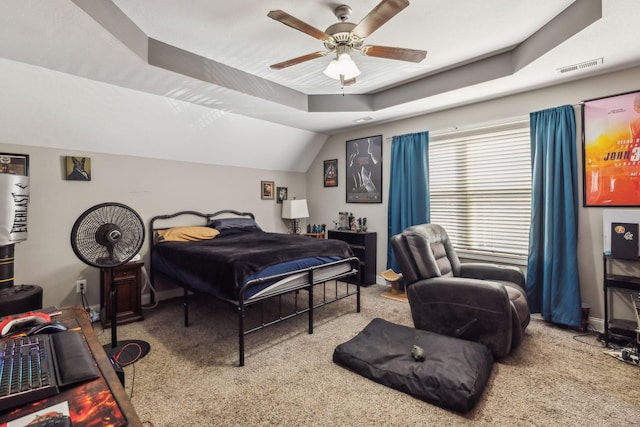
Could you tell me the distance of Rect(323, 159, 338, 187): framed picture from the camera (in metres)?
5.16

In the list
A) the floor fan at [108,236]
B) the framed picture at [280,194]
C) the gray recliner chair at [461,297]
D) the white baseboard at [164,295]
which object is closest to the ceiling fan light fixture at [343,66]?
the gray recliner chair at [461,297]

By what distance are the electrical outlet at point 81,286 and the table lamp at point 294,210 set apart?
2.76 meters

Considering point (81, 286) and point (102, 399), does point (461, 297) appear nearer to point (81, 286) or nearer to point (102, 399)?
point (102, 399)

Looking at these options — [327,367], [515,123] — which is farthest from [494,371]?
[515,123]

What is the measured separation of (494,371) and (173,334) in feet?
9.00

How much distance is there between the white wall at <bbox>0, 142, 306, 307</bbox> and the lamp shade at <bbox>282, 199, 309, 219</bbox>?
3.13 ft

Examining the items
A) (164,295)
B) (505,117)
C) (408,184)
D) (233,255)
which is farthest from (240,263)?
(505,117)

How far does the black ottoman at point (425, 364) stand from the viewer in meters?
1.83

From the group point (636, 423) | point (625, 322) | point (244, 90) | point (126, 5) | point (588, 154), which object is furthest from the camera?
point (244, 90)

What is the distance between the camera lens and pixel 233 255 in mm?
2602

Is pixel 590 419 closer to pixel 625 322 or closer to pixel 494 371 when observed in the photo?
pixel 494 371

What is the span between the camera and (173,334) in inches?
114

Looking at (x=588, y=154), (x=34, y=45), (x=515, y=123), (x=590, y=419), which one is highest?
(x=34, y=45)

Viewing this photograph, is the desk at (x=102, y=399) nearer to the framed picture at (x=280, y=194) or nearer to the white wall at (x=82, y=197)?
the white wall at (x=82, y=197)
